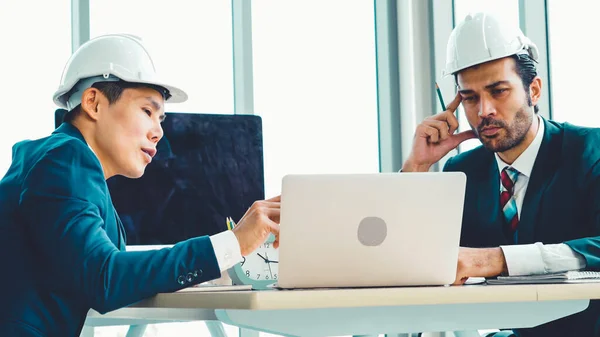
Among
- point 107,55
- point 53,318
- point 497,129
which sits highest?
point 107,55

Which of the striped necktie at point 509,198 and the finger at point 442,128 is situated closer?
the striped necktie at point 509,198

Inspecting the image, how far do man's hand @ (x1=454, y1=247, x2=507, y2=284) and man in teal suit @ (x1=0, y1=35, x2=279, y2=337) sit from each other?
438 mm

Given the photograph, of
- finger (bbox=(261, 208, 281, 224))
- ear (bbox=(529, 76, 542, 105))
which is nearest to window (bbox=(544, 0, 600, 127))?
ear (bbox=(529, 76, 542, 105))

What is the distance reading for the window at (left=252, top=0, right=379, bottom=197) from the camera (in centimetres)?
429

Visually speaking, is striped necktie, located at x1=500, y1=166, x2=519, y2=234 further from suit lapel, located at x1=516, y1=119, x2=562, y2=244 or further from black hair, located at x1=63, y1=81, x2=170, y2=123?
black hair, located at x1=63, y1=81, x2=170, y2=123

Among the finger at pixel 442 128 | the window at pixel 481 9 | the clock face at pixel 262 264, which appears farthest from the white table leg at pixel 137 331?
the window at pixel 481 9

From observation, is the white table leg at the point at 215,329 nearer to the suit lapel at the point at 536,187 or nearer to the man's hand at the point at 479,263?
the suit lapel at the point at 536,187

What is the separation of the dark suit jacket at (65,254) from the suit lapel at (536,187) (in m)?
1.17

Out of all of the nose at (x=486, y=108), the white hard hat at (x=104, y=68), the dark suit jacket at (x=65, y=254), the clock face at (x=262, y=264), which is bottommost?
the clock face at (x=262, y=264)

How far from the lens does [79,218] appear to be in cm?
160

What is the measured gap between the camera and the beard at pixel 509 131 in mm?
2637

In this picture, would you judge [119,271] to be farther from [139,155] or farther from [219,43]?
[219,43]

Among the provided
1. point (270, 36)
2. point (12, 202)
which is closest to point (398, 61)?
point (270, 36)

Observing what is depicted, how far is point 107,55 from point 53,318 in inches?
27.1
